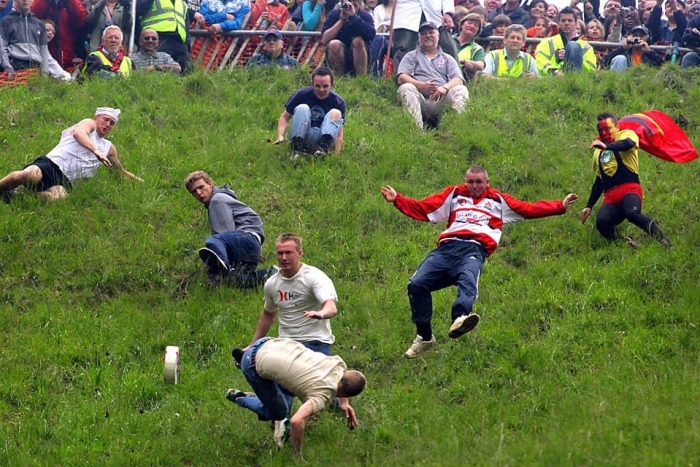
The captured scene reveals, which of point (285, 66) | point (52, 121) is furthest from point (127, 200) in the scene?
point (285, 66)

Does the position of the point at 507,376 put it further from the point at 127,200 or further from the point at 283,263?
the point at 127,200

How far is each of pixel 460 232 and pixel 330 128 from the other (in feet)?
15.1

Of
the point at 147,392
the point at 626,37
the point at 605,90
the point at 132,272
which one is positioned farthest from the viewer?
the point at 626,37

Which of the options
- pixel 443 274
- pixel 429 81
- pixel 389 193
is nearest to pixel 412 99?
pixel 429 81

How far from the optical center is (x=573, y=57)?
1928 centimetres

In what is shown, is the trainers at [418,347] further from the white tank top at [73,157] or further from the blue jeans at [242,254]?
the white tank top at [73,157]

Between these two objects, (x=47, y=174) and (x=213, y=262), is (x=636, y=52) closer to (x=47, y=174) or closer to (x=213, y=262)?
(x=213, y=262)

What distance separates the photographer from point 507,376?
35.0 ft

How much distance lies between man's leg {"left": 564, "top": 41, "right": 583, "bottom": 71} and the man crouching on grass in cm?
1129

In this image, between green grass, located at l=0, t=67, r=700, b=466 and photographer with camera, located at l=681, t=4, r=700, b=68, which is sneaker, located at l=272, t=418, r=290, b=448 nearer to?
green grass, located at l=0, t=67, r=700, b=466

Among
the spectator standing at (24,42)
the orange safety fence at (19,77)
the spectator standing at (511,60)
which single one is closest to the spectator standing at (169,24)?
the spectator standing at (24,42)

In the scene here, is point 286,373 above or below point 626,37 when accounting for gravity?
above

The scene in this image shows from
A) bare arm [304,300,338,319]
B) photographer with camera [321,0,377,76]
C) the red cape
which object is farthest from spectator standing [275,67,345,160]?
bare arm [304,300,338,319]

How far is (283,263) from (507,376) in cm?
244
